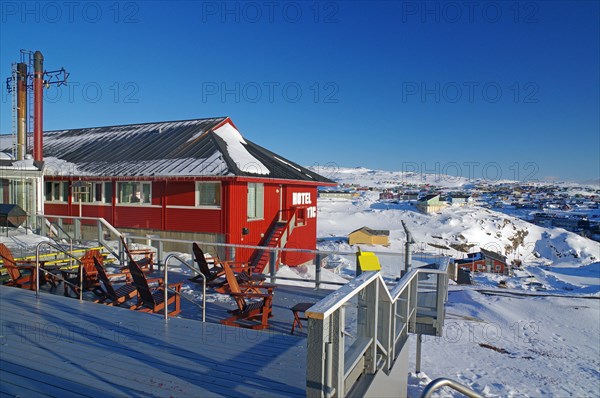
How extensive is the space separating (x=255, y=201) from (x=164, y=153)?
483 centimetres

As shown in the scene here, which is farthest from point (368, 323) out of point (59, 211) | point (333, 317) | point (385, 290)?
A: point (59, 211)

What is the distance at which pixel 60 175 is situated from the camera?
711 inches

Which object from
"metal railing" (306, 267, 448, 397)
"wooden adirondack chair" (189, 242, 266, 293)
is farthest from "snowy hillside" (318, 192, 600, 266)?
"metal railing" (306, 267, 448, 397)

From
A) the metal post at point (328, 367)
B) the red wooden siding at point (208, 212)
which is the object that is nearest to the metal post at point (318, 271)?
the red wooden siding at point (208, 212)

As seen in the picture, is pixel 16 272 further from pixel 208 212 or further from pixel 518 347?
pixel 518 347

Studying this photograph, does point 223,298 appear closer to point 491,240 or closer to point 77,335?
point 77,335

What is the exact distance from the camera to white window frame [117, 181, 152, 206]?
55.4 feet

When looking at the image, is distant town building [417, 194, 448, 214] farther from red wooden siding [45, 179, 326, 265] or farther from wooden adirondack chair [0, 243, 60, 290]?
wooden adirondack chair [0, 243, 60, 290]

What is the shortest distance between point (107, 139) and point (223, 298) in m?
17.0

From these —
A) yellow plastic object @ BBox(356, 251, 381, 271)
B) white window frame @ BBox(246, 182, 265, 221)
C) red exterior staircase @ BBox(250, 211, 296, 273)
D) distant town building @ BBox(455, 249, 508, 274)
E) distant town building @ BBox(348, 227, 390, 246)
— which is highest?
white window frame @ BBox(246, 182, 265, 221)

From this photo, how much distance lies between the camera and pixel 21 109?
64.0 ft

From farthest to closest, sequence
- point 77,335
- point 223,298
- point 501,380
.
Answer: point 223,298 < point 501,380 < point 77,335

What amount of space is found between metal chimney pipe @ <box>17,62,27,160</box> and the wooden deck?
598 inches

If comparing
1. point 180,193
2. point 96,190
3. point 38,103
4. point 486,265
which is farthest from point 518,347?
point 486,265
